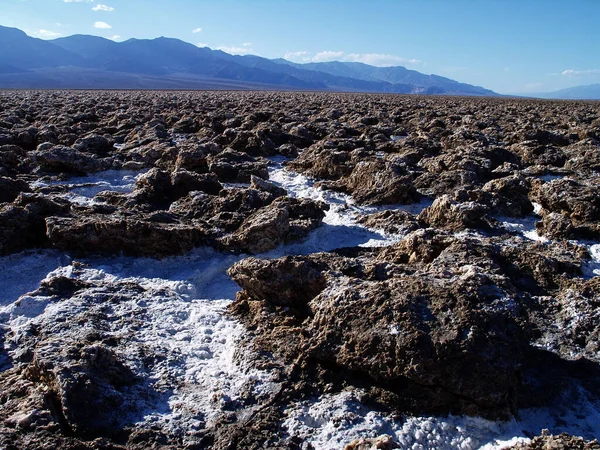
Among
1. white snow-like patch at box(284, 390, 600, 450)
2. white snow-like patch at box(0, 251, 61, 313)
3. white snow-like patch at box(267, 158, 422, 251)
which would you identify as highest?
white snow-like patch at box(267, 158, 422, 251)

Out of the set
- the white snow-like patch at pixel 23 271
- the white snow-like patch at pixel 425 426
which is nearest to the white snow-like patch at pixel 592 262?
the white snow-like patch at pixel 425 426

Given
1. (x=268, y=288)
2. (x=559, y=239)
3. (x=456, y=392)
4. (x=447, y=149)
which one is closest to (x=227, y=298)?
(x=268, y=288)

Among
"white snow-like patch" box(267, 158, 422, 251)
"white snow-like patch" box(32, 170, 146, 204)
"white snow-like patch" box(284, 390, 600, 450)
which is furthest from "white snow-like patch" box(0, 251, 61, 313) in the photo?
"white snow-like patch" box(284, 390, 600, 450)

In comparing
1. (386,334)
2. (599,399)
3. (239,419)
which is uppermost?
(386,334)

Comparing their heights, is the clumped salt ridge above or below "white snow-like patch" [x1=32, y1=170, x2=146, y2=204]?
below

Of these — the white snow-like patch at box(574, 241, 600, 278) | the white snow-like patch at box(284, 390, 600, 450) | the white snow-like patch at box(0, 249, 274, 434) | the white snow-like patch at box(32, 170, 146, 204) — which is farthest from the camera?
the white snow-like patch at box(32, 170, 146, 204)

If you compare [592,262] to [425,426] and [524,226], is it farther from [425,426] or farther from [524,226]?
[425,426]

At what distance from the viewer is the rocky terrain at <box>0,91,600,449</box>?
2609mm

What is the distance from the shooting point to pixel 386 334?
2812mm

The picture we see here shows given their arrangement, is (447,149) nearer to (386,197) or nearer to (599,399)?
(386,197)

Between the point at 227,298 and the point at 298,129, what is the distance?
27.0ft

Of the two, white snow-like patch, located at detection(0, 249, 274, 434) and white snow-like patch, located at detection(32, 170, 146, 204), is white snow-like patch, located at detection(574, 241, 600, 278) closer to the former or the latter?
white snow-like patch, located at detection(0, 249, 274, 434)

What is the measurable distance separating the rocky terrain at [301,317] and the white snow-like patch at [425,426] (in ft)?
0.04

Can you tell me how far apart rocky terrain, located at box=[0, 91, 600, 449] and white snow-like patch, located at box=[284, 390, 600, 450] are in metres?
0.01
